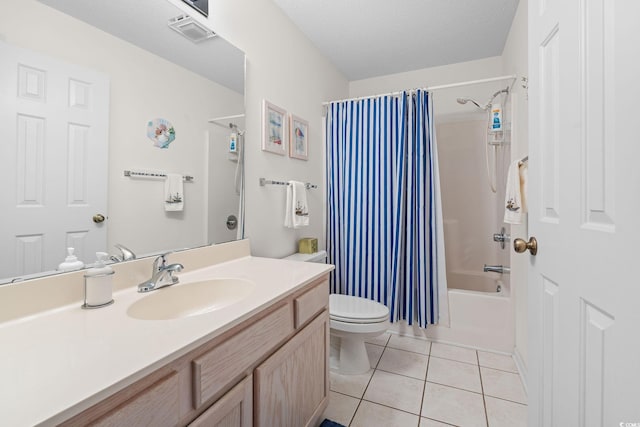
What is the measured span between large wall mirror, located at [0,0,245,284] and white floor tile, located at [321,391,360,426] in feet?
3.47

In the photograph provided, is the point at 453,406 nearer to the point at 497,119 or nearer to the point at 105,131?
the point at 497,119

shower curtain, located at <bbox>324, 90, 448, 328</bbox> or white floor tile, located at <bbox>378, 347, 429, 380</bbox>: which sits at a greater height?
shower curtain, located at <bbox>324, 90, 448, 328</bbox>

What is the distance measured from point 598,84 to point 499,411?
158 cm

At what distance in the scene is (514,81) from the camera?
2018 millimetres

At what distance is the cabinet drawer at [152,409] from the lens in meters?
0.52

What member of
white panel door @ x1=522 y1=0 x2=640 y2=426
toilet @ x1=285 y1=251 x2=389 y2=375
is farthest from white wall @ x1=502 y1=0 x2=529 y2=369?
white panel door @ x1=522 y1=0 x2=640 y2=426

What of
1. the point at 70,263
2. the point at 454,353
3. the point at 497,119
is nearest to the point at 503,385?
the point at 454,353

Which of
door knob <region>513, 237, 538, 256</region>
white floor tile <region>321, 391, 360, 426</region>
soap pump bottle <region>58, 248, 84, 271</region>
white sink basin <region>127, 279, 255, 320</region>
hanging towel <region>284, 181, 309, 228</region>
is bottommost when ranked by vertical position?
white floor tile <region>321, 391, 360, 426</region>

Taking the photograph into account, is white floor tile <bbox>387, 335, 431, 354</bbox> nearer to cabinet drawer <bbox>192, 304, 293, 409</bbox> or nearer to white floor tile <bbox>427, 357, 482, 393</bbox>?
white floor tile <bbox>427, 357, 482, 393</bbox>

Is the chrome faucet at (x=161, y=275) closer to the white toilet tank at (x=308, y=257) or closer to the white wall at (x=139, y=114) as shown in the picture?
the white wall at (x=139, y=114)

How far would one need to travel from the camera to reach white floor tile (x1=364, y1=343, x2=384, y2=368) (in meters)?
1.96

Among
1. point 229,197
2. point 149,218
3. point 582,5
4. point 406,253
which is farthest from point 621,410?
point 406,253

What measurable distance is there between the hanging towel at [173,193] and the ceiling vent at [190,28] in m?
0.64

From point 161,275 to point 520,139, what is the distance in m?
2.16
